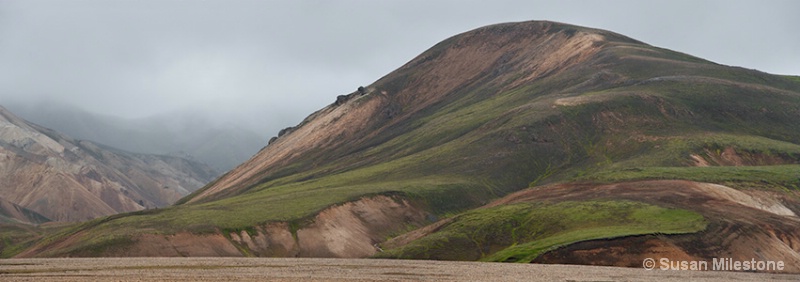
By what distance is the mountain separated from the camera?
3243 inches

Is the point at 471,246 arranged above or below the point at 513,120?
below

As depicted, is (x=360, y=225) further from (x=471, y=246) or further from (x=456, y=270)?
(x=456, y=270)

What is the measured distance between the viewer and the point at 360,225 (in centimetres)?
11700

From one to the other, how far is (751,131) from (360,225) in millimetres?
82914

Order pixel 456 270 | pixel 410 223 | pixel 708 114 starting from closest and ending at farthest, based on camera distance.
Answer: pixel 456 270
pixel 410 223
pixel 708 114

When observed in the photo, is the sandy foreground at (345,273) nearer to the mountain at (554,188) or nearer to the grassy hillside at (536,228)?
the mountain at (554,188)

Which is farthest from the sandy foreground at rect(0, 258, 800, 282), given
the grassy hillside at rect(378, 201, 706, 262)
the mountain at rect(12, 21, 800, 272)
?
the grassy hillside at rect(378, 201, 706, 262)

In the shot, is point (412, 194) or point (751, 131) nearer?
point (412, 194)

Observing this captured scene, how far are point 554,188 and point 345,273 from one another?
5694 centimetres

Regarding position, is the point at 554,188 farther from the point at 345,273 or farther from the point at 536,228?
the point at 345,273

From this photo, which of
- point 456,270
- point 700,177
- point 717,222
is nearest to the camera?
point 456,270

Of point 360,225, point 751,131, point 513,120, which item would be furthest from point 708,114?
point 360,225

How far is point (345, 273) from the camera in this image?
64375mm

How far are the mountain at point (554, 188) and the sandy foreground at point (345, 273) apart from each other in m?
8.64
